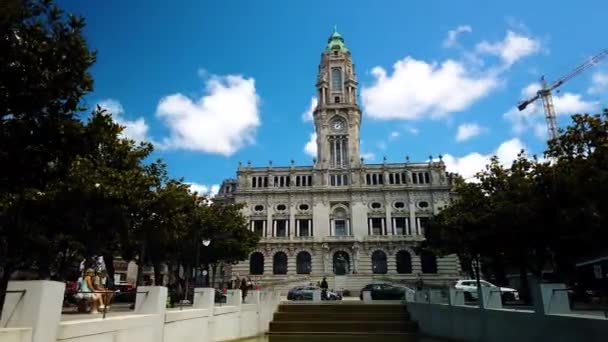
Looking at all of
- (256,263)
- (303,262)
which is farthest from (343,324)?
(256,263)

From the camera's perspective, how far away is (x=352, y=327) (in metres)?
20.2

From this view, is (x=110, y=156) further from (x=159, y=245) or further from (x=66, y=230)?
(x=159, y=245)

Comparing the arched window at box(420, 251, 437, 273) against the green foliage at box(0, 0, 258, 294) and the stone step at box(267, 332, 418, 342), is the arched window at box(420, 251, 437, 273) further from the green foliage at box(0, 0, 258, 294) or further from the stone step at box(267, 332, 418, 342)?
the stone step at box(267, 332, 418, 342)

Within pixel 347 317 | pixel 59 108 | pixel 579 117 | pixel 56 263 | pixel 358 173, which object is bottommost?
pixel 347 317

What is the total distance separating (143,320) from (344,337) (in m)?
10.6

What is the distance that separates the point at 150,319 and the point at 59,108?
6.00 m

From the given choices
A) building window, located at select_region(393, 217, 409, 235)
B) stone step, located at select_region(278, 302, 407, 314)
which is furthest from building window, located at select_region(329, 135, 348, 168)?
stone step, located at select_region(278, 302, 407, 314)

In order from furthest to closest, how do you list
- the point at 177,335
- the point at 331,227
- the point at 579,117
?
the point at 331,227 < the point at 579,117 < the point at 177,335

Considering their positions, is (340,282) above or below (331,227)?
below

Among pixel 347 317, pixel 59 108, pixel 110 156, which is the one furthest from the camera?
pixel 110 156

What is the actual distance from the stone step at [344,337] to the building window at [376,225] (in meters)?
41.4

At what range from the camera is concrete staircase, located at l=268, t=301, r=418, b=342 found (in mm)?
19547

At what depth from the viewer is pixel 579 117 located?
1805 cm

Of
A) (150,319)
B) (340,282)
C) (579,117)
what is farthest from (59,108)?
(340,282)
